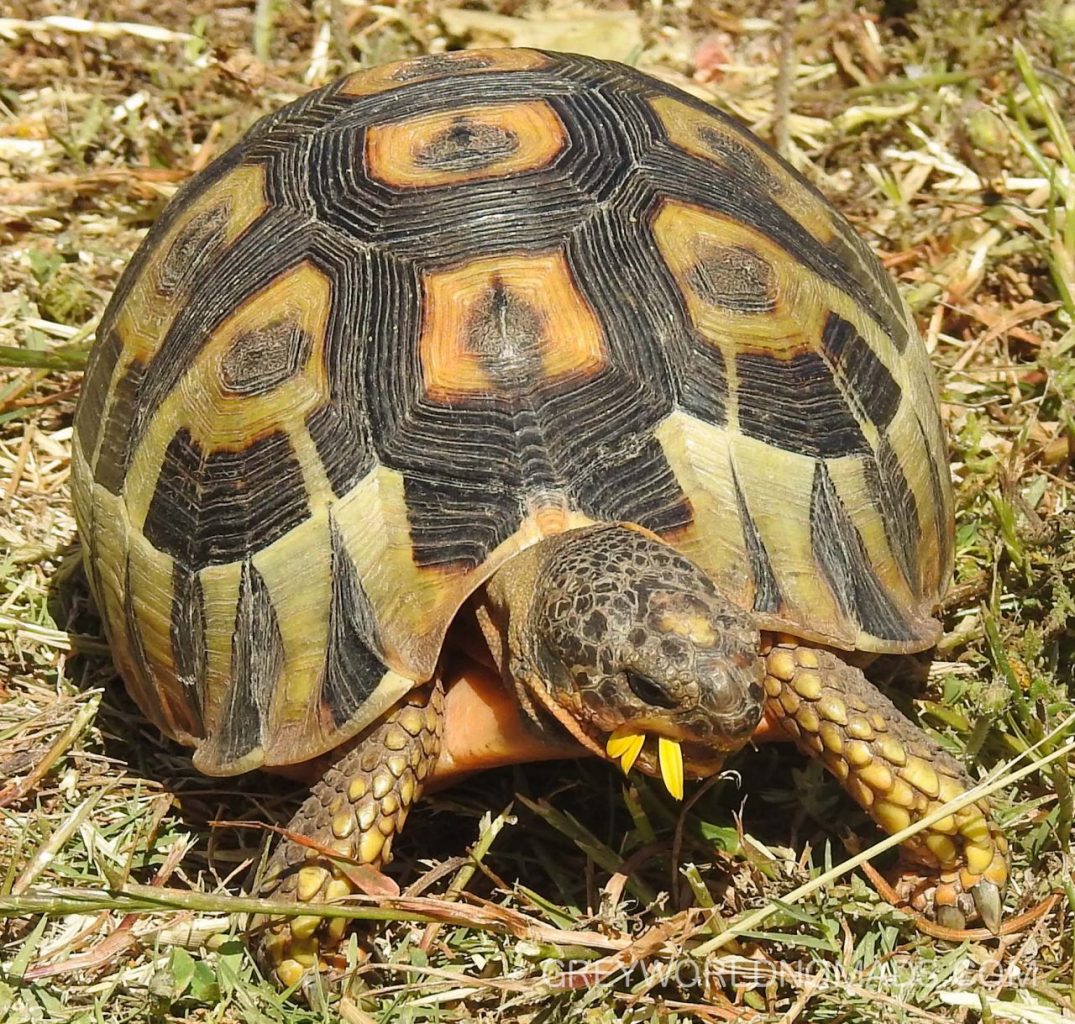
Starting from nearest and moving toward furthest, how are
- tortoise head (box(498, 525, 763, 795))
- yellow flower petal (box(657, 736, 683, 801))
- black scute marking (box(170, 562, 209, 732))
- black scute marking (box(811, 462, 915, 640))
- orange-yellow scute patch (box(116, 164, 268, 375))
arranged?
tortoise head (box(498, 525, 763, 795)) < yellow flower petal (box(657, 736, 683, 801)) < black scute marking (box(811, 462, 915, 640)) < black scute marking (box(170, 562, 209, 732)) < orange-yellow scute patch (box(116, 164, 268, 375))

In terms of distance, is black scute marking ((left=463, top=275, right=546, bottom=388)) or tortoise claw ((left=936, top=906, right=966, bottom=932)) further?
tortoise claw ((left=936, top=906, right=966, bottom=932))

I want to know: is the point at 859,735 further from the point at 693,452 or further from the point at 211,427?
the point at 211,427

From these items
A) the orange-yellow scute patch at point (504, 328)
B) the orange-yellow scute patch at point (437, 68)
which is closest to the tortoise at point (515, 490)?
the orange-yellow scute patch at point (504, 328)

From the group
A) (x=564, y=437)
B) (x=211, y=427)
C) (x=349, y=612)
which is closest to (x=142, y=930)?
(x=349, y=612)

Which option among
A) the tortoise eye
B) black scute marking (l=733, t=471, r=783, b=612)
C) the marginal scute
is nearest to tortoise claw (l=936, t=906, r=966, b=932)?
black scute marking (l=733, t=471, r=783, b=612)

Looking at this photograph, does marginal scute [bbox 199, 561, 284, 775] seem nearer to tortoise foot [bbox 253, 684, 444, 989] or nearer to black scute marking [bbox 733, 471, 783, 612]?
tortoise foot [bbox 253, 684, 444, 989]

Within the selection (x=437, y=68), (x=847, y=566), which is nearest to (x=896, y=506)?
(x=847, y=566)

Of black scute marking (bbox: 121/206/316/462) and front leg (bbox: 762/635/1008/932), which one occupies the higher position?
black scute marking (bbox: 121/206/316/462)

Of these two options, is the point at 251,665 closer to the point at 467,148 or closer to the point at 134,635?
the point at 134,635
